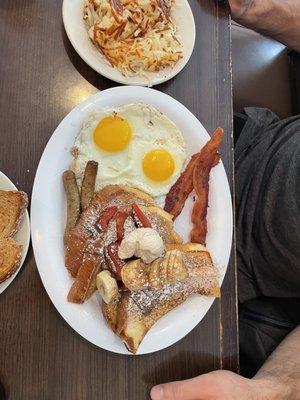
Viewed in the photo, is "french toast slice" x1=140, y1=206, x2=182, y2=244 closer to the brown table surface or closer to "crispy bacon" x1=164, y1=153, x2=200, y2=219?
"crispy bacon" x1=164, y1=153, x2=200, y2=219

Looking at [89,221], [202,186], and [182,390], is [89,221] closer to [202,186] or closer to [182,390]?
[202,186]

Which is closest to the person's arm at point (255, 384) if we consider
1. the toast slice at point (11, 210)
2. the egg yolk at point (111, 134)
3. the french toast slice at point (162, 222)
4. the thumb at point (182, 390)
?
the thumb at point (182, 390)

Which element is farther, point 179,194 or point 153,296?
point 179,194

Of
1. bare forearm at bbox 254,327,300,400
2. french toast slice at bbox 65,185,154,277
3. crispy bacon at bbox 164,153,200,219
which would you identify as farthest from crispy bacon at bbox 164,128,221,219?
bare forearm at bbox 254,327,300,400

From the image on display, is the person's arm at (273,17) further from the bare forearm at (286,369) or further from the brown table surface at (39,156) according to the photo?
the bare forearm at (286,369)

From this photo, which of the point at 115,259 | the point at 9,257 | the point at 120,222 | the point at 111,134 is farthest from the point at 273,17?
the point at 9,257

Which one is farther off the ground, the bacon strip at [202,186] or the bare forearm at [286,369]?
the bacon strip at [202,186]
